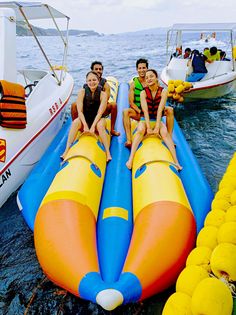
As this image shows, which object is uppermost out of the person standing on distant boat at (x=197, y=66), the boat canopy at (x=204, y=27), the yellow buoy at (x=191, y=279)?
the boat canopy at (x=204, y=27)

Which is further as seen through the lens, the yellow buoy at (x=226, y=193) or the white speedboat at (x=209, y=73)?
the white speedboat at (x=209, y=73)

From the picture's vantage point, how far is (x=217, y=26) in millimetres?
8102

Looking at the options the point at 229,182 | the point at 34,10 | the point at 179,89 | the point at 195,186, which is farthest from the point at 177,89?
the point at 229,182

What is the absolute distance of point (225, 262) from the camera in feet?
5.11

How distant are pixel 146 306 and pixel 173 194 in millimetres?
815

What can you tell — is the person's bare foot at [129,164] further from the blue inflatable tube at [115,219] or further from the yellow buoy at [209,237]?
the yellow buoy at [209,237]

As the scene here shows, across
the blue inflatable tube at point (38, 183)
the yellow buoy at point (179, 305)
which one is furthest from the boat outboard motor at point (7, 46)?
the yellow buoy at point (179, 305)

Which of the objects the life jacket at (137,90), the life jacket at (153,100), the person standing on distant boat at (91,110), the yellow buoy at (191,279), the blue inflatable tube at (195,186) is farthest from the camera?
the life jacket at (137,90)

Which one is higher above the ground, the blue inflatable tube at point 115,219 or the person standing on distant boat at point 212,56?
the person standing on distant boat at point 212,56

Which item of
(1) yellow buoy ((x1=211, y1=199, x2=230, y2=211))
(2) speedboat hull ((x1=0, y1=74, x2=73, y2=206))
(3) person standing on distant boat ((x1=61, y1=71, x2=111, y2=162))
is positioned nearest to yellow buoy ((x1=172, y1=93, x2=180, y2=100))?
(2) speedboat hull ((x1=0, y1=74, x2=73, y2=206))

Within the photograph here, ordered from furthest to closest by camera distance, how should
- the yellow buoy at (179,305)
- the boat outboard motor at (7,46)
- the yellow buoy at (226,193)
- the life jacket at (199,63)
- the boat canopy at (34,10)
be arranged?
the life jacket at (199,63) < the boat canopy at (34,10) < the boat outboard motor at (7,46) < the yellow buoy at (226,193) < the yellow buoy at (179,305)

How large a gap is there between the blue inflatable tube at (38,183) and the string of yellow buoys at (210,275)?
147cm

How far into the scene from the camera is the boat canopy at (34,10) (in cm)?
390

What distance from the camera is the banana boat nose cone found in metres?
1.75
